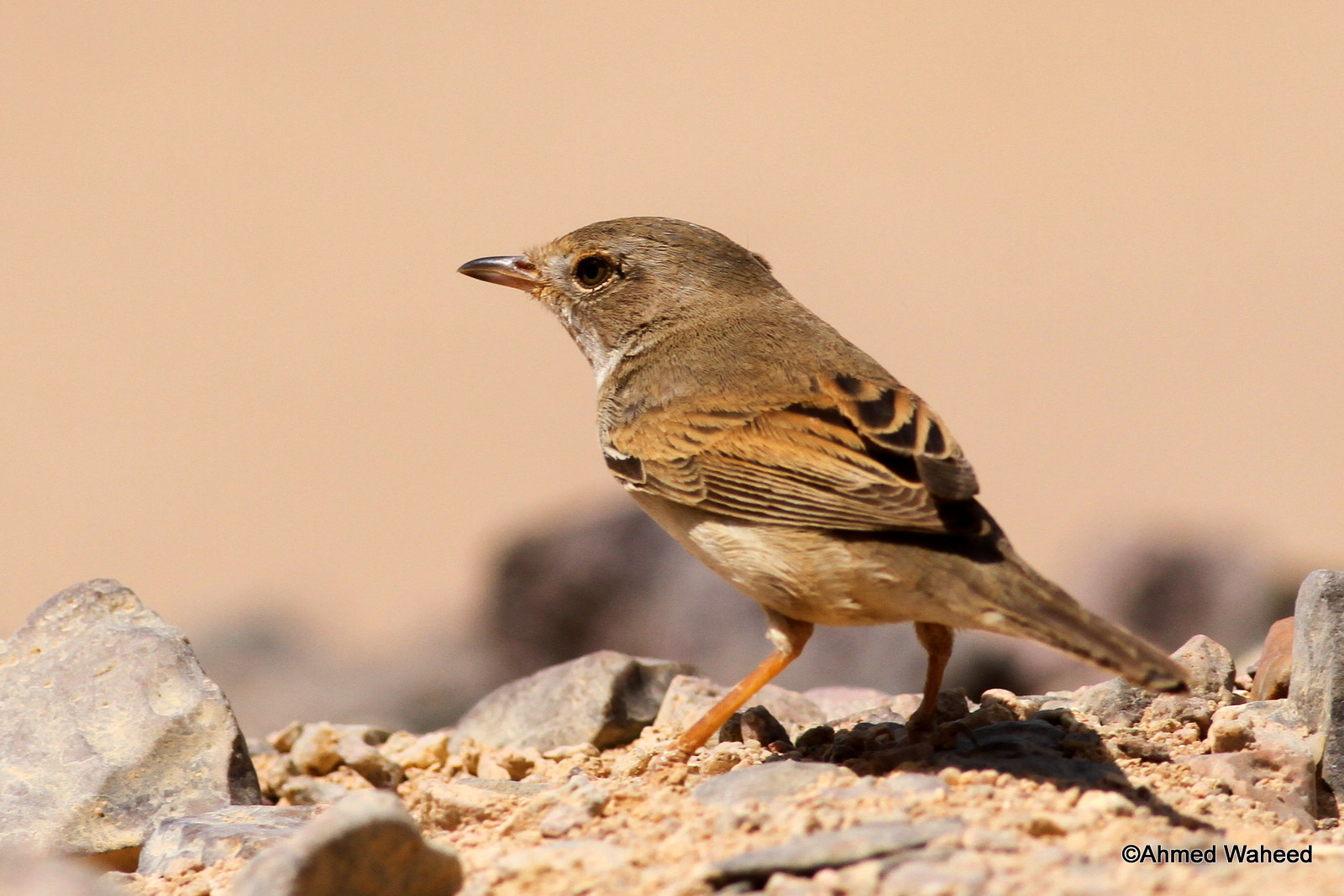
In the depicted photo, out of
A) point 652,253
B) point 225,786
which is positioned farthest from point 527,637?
point 225,786

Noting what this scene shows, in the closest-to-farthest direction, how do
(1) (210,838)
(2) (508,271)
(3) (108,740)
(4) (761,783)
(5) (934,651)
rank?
(4) (761,783)
(1) (210,838)
(3) (108,740)
(5) (934,651)
(2) (508,271)

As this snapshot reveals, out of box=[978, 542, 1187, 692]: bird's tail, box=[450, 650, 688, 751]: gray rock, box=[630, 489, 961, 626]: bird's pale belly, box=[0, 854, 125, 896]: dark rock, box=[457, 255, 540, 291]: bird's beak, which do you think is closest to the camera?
box=[0, 854, 125, 896]: dark rock

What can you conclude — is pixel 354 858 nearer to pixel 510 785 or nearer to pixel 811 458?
pixel 510 785

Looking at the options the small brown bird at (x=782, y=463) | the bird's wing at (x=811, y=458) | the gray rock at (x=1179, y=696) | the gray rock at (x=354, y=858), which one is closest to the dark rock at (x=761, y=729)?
the small brown bird at (x=782, y=463)

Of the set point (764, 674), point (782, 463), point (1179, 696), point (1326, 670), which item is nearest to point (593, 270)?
point (782, 463)

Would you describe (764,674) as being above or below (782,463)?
below

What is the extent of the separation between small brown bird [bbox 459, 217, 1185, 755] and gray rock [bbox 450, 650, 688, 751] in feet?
4.50

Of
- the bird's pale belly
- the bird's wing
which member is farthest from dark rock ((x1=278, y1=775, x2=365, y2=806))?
the bird's pale belly

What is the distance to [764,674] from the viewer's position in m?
5.81

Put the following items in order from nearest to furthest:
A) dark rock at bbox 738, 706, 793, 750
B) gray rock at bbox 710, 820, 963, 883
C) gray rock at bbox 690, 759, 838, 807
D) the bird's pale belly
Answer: gray rock at bbox 710, 820, 963, 883, gray rock at bbox 690, 759, 838, 807, the bird's pale belly, dark rock at bbox 738, 706, 793, 750

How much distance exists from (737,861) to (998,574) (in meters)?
1.66

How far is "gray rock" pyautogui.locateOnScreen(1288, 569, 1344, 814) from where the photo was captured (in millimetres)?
5543

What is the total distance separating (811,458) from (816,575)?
0.54m

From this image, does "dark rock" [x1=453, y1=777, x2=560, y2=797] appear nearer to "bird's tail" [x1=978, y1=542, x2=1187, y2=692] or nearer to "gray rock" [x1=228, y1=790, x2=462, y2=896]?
"gray rock" [x1=228, y1=790, x2=462, y2=896]
